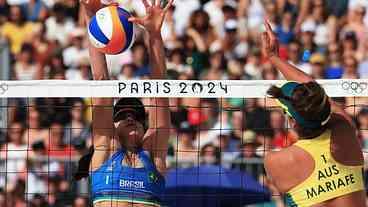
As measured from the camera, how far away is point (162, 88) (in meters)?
8.03

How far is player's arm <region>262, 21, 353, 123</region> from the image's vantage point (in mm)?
6518

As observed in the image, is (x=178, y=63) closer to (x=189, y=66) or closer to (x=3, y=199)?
(x=189, y=66)

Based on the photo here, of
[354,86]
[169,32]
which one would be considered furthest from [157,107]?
[169,32]

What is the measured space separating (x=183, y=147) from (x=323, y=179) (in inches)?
233

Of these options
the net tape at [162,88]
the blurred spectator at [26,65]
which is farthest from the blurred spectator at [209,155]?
the net tape at [162,88]

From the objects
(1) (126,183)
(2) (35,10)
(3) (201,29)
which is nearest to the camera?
(1) (126,183)

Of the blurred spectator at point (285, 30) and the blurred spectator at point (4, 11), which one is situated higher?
the blurred spectator at point (4, 11)

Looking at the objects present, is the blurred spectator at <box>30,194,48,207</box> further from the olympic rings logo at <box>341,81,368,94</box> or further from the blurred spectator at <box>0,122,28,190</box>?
the olympic rings logo at <box>341,81,368,94</box>

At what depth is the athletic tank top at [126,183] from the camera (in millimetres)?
7602

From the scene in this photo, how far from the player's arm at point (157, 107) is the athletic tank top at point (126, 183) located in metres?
0.15

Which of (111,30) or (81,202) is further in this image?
(81,202)

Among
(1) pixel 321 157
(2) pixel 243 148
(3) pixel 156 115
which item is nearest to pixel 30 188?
(2) pixel 243 148

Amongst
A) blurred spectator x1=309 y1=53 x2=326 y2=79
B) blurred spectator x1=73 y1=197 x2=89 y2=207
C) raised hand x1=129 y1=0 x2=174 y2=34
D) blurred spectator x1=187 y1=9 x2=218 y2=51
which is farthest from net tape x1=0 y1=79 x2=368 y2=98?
blurred spectator x1=187 y1=9 x2=218 y2=51

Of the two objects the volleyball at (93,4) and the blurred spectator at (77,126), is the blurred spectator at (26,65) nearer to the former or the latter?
the blurred spectator at (77,126)
